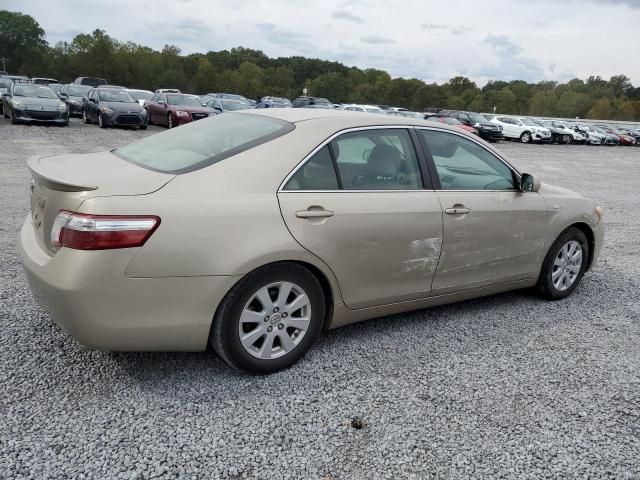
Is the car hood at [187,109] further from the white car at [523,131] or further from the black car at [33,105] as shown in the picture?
the white car at [523,131]

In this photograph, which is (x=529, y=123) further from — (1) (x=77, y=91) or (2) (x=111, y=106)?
(1) (x=77, y=91)

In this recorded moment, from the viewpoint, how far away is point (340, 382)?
3299mm

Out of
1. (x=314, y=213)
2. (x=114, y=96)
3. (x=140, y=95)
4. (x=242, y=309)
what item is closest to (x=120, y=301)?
(x=242, y=309)

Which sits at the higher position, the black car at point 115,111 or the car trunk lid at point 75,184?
the car trunk lid at point 75,184

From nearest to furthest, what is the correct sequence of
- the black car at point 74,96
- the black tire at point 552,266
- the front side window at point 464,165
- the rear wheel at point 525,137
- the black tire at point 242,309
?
the black tire at point 242,309 < the front side window at point 464,165 < the black tire at point 552,266 < the black car at point 74,96 < the rear wheel at point 525,137

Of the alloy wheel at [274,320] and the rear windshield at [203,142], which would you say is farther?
the rear windshield at [203,142]

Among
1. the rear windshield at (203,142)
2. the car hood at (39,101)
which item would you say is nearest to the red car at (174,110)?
the car hood at (39,101)

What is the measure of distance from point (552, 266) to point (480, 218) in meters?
1.14

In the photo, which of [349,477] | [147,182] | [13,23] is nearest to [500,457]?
[349,477]

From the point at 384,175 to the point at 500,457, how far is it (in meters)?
1.87

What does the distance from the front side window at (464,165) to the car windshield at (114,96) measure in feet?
62.9

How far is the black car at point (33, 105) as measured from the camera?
18562 mm

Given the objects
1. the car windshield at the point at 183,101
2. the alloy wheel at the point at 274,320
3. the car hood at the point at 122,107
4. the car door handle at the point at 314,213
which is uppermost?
the car windshield at the point at 183,101

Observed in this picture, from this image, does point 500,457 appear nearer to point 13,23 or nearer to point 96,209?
point 96,209
